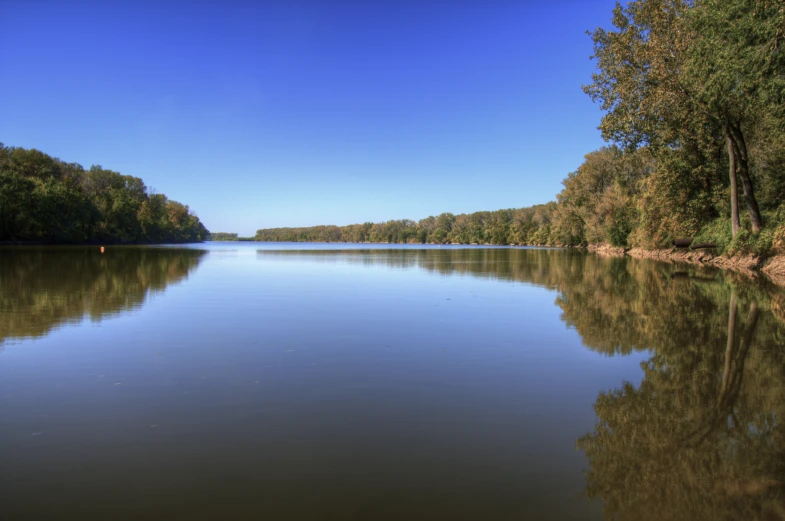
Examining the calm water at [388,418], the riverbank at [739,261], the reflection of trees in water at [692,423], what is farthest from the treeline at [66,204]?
the riverbank at [739,261]

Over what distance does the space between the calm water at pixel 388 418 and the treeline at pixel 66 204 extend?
66.3 metres

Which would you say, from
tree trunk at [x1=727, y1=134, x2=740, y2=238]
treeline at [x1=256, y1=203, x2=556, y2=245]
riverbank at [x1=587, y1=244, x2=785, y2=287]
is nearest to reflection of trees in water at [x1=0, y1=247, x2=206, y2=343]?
riverbank at [x1=587, y1=244, x2=785, y2=287]

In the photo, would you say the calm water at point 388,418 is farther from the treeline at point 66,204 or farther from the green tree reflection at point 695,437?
the treeline at point 66,204

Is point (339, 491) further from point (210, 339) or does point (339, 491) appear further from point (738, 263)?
point (738, 263)

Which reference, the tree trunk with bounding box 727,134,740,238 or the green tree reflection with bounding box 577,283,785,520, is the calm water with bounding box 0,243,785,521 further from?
the tree trunk with bounding box 727,134,740,238

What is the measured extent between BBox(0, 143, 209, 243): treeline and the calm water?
6627 cm

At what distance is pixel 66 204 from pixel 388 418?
8321cm

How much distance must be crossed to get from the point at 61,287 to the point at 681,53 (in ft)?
92.0

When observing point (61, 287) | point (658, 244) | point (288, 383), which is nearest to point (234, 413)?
point (288, 383)

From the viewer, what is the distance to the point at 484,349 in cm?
821

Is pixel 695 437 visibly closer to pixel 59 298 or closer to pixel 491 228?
pixel 59 298

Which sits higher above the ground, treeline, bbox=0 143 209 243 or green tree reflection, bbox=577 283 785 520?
treeline, bbox=0 143 209 243

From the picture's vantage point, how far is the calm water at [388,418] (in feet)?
11.5

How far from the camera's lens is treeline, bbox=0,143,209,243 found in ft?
206
